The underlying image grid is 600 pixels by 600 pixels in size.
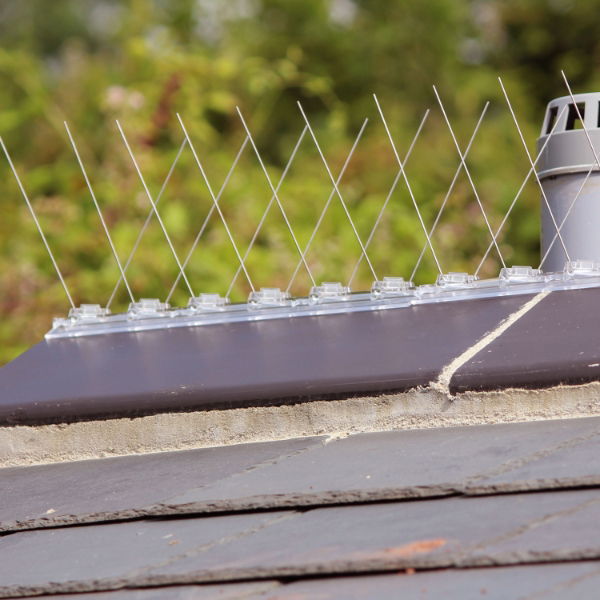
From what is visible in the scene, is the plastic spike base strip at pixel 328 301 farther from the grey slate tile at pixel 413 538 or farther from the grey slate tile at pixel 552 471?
the grey slate tile at pixel 413 538

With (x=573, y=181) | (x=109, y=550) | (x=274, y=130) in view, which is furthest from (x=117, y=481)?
(x=274, y=130)

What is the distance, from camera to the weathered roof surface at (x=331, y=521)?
1.54 meters

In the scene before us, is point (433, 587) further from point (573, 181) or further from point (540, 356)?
point (573, 181)

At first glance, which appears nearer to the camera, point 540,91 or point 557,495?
point 557,495

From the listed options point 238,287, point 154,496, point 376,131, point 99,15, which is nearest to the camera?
point 154,496

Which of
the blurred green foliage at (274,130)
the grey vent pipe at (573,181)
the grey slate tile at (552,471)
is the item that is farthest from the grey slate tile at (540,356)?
the blurred green foliage at (274,130)

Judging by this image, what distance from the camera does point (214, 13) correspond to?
13.1 meters

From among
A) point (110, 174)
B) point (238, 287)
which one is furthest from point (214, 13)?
point (238, 287)

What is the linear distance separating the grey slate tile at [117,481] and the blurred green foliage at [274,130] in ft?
16.2

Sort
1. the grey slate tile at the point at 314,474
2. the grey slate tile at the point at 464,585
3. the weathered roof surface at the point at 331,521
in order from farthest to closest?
1. the grey slate tile at the point at 314,474
2. the weathered roof surface at the point at 331,521
3. the grey slate tile at the point at 464,585

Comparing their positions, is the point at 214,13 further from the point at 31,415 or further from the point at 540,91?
the point at 31,415

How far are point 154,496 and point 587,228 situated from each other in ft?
5.85

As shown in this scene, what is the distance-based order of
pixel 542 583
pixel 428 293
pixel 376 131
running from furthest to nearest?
pixel 376 131, pixel 428 293, pixel 542 583

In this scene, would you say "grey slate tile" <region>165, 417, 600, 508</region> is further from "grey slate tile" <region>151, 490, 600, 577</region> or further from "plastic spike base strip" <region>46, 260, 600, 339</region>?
"plastic spike base strip" <region>46, 260, 600, 339</region>
